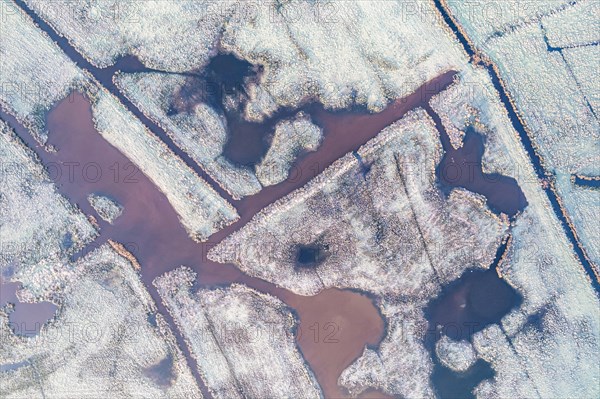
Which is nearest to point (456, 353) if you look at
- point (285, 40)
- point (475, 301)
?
point (475, 301)

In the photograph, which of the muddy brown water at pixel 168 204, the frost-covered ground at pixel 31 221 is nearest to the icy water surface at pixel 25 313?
the frost-covered ground at pixel 31 221

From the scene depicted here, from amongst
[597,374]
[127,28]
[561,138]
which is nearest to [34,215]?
→ [127,28]

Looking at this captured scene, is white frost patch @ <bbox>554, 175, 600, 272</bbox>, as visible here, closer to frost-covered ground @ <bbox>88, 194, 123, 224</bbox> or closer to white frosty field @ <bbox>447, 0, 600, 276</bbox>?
white frosty field @ <bbox>447, 0, 600, 276</bbox>

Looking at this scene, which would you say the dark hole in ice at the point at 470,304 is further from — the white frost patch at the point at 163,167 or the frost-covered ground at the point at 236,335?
the white frost patch at the point at 163,167

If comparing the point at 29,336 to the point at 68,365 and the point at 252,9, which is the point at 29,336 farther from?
the point at 252,9

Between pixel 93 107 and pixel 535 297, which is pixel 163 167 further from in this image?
pixel 535 297

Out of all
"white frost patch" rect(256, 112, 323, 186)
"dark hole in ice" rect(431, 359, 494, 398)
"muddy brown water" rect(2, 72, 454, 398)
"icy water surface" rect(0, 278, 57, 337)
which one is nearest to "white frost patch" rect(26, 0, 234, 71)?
"muddy brown water" rect(2, 72, 454, 398)
